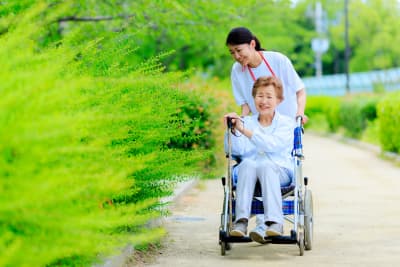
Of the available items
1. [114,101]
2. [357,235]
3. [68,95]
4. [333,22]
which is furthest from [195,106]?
[333,22]

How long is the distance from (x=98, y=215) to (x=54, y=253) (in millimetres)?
360

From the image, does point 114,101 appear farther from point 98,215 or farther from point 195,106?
point 195,106

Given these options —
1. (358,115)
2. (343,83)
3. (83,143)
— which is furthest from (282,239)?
(343,83)

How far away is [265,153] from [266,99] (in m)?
0.43

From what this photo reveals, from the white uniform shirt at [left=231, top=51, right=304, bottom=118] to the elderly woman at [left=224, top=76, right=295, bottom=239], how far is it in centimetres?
45

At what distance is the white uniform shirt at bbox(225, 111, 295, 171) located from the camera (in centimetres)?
780

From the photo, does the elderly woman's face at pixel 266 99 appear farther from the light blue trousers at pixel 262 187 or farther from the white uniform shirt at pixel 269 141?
the light blue trousers at pixel 262 187

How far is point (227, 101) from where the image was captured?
18.1 m

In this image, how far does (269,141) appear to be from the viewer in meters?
7.77

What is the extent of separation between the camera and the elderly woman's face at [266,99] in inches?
311

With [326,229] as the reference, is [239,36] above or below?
above

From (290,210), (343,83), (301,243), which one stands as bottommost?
(343,83)

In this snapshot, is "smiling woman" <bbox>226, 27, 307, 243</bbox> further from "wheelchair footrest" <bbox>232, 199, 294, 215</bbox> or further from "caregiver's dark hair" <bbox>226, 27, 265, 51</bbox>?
"wheelchair footrest" <bbox>232, 199, 294, 215</bbox>

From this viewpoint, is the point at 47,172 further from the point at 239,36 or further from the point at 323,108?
the point at 323,108
